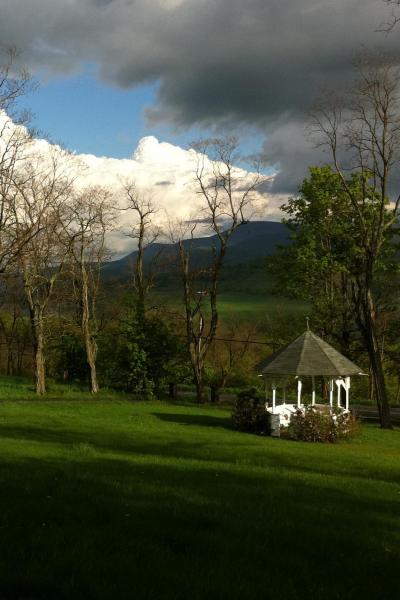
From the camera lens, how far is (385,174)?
3041 centimetres

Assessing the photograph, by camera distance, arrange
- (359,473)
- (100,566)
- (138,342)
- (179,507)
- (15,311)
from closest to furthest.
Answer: (100,566) < (179,507) < (359,473) < (138,342) < (15,311)

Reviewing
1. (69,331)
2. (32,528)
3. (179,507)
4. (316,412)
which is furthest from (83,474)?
(69,331)

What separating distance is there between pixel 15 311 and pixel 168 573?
6594cm

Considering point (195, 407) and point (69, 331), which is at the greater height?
point (69, 331)

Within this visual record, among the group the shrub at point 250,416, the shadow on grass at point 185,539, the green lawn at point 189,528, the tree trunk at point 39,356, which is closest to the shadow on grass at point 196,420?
the shrub at point 250,416

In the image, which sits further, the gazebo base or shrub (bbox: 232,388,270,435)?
shrub (bbox: 232,388,270,435)

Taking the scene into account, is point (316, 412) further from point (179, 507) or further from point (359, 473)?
point (179, 507)

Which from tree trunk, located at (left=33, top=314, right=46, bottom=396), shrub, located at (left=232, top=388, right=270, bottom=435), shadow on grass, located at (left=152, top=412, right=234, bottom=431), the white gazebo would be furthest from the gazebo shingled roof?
tree trunk, located at (left=33, top=314, right=46, bottom=396)

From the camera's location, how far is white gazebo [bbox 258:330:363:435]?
1038 inches

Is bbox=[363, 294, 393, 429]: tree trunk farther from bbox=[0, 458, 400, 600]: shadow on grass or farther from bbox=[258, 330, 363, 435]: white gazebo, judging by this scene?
bbox=[0, 458, 400, 600]: shadow on grass

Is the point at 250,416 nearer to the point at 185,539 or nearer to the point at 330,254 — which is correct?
the point at 330,254

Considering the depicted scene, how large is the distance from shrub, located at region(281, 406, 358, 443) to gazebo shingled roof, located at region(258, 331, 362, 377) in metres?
1.82

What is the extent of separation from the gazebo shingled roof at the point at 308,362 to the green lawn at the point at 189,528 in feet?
36.6

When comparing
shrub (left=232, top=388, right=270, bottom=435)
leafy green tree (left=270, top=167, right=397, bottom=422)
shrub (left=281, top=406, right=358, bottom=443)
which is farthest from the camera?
leafy green tree (left=270, top=167, right=397, bottom=422)
